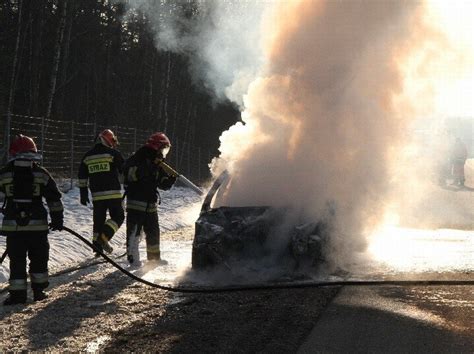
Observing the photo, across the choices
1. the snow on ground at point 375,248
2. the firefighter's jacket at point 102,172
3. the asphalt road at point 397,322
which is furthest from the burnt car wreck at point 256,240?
the firefighter's jacket at point 102,172

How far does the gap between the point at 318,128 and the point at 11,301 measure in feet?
17.1

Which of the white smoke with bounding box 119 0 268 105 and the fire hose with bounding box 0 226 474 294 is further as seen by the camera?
the white smoke with bounding box 119 0 268 105

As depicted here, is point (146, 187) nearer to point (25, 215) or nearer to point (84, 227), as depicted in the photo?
point (25, 215)

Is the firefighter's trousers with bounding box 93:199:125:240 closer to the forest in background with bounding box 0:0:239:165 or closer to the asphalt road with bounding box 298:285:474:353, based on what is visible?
the asphalt road with bounding box 298:285:474:353

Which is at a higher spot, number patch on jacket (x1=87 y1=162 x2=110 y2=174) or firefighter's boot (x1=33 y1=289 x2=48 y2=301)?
number patch on jacket (x1=87 y1=162 x2=110 y2=174)

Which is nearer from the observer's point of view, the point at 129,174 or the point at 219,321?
the point at 219,321

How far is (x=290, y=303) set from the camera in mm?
5840

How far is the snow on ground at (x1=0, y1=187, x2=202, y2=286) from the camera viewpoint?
8.66 meters

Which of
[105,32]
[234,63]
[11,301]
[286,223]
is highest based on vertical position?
[105,32]

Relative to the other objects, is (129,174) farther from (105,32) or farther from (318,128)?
(105,32)

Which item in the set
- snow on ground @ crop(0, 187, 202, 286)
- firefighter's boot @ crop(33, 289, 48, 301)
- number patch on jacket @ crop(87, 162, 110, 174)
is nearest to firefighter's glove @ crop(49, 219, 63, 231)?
firefighter's boot @ crop(33, 289, 48, 301)

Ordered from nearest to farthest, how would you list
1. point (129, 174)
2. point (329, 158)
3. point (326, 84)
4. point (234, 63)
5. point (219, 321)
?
point (219, 321) < point (129, 174) < point (329, 158) < point (326, 84) < point (234, 63)

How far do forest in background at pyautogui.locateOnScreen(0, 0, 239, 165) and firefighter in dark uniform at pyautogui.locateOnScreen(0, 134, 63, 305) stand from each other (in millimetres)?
20989

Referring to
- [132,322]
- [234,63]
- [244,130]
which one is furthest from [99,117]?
[132,322]
